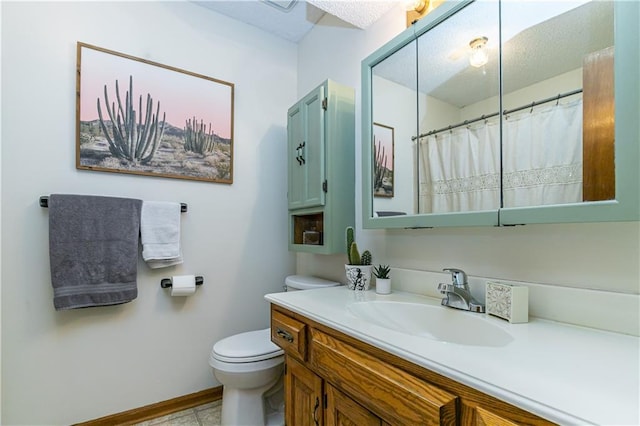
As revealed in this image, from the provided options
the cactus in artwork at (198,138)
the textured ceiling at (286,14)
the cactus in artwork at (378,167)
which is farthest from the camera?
the cactus in artwork at (198,138)

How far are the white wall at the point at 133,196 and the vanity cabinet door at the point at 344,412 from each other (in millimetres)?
1230

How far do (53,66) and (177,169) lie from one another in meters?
0.76

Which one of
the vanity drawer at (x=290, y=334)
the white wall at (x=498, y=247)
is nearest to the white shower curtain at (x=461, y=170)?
the white wall at (x=498, y=247)

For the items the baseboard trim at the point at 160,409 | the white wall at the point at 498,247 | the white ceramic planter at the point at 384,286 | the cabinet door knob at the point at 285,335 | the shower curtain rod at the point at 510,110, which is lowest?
the baseboard trim at the point at 160,409

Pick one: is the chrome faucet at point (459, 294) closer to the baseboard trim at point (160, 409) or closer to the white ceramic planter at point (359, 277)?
the white ceramic planter at point (359, 277)

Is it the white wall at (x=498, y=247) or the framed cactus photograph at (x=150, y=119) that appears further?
the framed cactus photograph at (x=150, y=119)

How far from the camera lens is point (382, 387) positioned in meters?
0.74

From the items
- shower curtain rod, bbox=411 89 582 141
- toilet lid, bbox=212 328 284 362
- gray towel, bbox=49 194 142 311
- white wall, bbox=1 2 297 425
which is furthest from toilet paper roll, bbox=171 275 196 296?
shower curtain rod, bbox=411 89 582 141

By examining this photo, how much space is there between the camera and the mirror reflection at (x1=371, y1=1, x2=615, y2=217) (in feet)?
2.66

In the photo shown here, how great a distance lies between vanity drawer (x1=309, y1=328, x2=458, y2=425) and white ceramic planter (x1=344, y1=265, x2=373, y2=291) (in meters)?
0.44

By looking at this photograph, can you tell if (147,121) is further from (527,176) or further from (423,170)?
(527,176)

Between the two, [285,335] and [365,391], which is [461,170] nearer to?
[365,391]

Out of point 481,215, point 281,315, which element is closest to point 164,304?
point 281,315

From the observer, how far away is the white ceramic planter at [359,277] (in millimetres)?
1407
